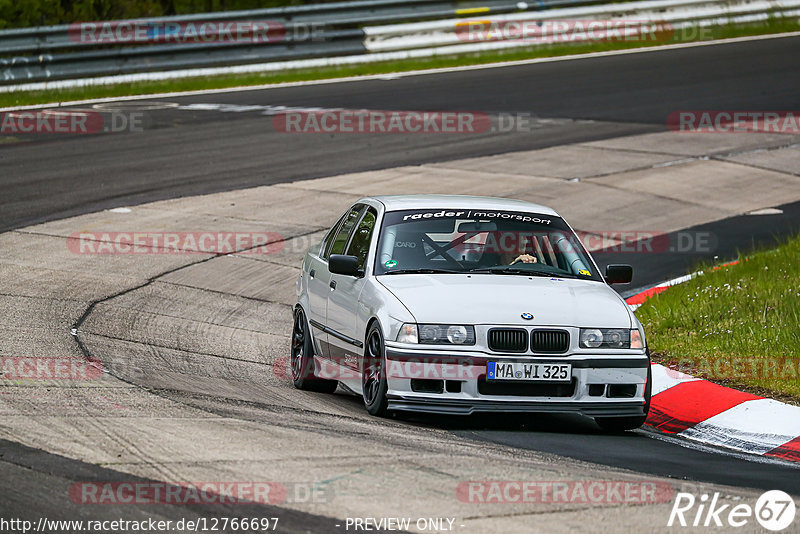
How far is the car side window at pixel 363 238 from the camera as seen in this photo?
910 cm

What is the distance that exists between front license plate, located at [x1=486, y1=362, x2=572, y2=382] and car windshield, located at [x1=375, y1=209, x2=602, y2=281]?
1093 millimetres

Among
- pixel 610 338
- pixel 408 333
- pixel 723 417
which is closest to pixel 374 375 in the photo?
pixel 408 333

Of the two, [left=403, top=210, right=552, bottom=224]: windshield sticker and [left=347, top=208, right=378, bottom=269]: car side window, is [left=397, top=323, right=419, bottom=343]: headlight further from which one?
[left=403, top=210, right=552, bottom=224]: windshield sticker

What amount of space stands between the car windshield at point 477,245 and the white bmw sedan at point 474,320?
0.01 m

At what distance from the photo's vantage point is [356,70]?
92.4ft

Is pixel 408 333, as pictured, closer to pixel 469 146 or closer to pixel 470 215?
pixel 470 215

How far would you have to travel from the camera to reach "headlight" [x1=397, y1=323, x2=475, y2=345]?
7.71 metres

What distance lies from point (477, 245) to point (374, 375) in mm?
1385

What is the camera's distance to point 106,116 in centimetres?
2278

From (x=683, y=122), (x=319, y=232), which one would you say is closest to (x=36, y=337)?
(x=319, y=232)

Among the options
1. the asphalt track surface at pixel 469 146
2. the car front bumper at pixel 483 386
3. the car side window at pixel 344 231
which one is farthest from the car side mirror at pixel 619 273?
the car side window at pixel 344 231

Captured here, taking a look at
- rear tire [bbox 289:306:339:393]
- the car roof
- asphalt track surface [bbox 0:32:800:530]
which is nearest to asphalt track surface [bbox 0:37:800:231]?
asphalt track surface [bbox 0:32:800:530]

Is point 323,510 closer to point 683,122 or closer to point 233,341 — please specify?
point 233,341

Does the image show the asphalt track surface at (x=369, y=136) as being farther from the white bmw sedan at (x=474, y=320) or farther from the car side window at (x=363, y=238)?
the white bmw sedan at (x=474, y=320)
